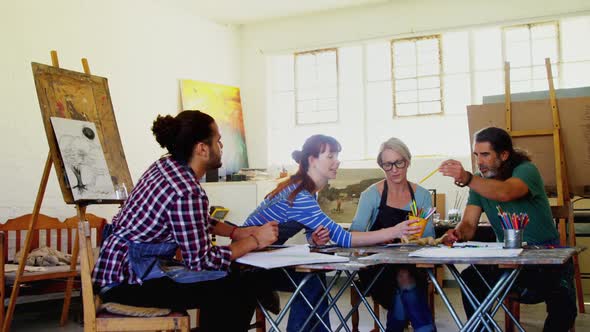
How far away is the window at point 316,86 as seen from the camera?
7855mm

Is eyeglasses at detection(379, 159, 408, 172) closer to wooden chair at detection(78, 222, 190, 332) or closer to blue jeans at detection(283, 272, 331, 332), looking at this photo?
blue jeans at detection(283, 272, 331, 332)

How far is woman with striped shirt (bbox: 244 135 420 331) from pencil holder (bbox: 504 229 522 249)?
397 mm

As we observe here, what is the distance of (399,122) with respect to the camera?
293 inches

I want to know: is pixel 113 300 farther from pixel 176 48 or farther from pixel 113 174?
pixel 176 48

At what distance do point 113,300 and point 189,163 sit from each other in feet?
1.84

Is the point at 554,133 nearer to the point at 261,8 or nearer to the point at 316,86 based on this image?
the point at 316,86

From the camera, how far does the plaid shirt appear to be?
2.25 metres

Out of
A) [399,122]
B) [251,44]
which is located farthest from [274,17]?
[399,122]

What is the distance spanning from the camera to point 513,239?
8.45 ft

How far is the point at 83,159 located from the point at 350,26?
4.57 m

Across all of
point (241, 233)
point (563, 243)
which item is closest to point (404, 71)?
point (563, 243)

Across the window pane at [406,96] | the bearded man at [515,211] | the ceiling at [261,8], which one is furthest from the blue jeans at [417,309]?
the ceiling at [261,8]

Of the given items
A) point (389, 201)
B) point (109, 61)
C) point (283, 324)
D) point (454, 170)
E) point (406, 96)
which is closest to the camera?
point (454, 170)

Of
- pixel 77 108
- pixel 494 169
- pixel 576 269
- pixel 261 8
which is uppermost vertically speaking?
pixel 261 8
